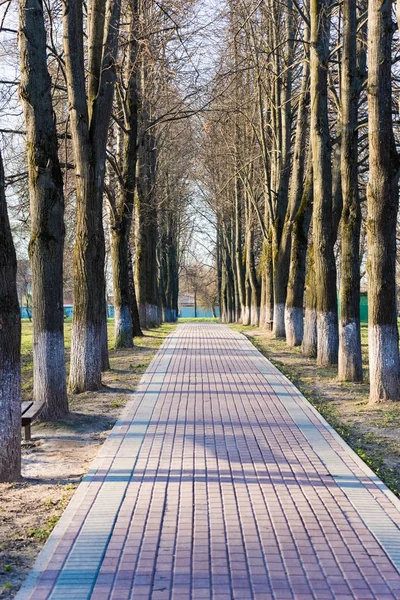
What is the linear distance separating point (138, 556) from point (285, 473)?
7.86 feet

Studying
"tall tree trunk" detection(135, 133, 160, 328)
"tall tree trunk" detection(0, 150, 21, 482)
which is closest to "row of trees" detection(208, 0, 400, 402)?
"tall tree trunk" detection(135, 133, 160, 328)

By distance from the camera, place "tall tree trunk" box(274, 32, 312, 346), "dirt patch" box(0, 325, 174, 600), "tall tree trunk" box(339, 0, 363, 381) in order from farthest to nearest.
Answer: "tall tree trunk" box(274, 32, 312, 346)
"tall tree trunk" box(339, 0, 363, 381)
"dirt patch" box(0, 325, 174, 600)

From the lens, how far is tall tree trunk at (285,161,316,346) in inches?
745

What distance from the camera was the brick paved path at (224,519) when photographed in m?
4.30

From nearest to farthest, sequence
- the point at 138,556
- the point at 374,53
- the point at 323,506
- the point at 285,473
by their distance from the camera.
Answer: the point at 138,556, the point at 323,506, the point at 285,473, the point at 374,53

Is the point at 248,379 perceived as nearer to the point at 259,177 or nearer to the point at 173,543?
the point at 173,543

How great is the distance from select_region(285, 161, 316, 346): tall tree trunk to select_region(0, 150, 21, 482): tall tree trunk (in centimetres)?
1186

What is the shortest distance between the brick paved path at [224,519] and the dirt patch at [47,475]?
6.2 inches

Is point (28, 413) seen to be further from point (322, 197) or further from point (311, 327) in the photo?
point (311, 327)

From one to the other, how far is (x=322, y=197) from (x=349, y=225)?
183cm

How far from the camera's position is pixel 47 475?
7.04 metres

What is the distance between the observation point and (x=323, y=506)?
579 cm

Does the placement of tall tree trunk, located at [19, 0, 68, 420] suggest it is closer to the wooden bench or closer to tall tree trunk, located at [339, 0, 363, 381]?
the wooden bench

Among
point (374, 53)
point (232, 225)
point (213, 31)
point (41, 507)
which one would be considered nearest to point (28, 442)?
point (41, 507)
